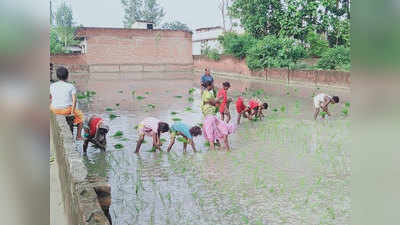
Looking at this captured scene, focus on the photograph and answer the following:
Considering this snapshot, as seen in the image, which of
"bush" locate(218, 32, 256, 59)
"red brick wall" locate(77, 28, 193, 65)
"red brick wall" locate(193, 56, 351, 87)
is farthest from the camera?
"red brick wall" locate(77, 28, 193, 65)

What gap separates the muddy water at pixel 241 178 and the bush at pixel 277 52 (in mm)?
17655

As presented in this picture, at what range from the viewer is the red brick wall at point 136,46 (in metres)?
43.8

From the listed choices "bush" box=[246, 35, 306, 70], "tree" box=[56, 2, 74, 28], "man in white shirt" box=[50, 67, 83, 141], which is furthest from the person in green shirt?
"tree" box=[56, 2, 74, 28]

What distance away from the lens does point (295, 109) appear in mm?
14430

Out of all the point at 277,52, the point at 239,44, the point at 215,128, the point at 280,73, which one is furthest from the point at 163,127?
the point at 239,44

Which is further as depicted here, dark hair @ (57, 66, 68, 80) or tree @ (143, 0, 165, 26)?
tree @ (143, 0, 165, 26)

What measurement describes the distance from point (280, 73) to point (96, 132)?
839 inches

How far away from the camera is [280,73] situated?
28188 mm

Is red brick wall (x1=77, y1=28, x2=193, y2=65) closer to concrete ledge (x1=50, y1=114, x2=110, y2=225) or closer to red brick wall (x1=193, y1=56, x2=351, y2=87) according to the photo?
red brick wall (x1=193, y1=56, x2=351, y2=87)

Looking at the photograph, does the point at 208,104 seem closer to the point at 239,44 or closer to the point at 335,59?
the point at 335,59

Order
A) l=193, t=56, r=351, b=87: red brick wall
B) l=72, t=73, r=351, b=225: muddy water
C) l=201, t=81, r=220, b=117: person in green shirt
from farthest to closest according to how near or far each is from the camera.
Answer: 1. l=193, t=56, r=351, b=87: red brick wall
2. l=201, t=81, r=220, b=117: person in green shirt
3. l=72, t=73, r=351, b=225: muddy water

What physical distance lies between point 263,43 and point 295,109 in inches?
631

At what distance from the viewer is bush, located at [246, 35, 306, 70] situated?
28531mm

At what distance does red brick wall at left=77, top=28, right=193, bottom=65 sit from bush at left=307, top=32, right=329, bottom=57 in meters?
19.0
